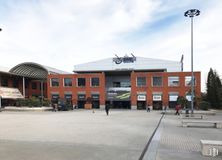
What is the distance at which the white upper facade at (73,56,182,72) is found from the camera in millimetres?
64250

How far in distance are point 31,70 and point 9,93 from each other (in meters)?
9.38

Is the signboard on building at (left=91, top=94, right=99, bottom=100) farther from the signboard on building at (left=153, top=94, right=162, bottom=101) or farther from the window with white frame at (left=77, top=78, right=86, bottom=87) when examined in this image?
the signboard on building at (left=153, top=94, right=162, bottom=101)

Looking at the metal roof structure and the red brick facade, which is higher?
the metal roof structure

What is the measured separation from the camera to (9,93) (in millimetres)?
58344

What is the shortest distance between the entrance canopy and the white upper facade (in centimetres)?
1951

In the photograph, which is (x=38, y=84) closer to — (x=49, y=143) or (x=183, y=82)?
(x=183, y=82)

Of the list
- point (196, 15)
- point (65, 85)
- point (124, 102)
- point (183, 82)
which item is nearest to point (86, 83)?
point (65, 85)

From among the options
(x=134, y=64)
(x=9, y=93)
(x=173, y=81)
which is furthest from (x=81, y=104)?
(x=173, y=81)

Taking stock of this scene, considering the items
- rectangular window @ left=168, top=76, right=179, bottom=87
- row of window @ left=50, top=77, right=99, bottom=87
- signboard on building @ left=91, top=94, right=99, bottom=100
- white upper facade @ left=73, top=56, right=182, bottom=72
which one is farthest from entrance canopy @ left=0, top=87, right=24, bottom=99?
rectangular window @ left=168, top=76, right=179, bottom=87

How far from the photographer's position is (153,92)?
57156 mm

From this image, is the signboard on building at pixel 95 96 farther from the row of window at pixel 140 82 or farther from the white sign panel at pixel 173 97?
the white sign panel at pixel 173 97

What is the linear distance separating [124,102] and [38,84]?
1066 inches

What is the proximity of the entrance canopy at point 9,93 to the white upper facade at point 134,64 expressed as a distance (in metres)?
19.5

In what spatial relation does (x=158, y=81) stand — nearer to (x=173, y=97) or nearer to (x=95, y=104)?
(x=173, y=97)
